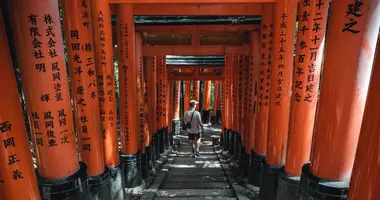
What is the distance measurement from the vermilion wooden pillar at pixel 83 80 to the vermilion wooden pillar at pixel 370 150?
2866 mm

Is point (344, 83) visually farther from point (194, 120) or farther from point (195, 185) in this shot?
point (194, 120)

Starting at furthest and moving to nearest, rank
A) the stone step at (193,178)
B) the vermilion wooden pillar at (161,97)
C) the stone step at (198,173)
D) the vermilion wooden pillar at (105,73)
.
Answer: the vermilion wooden pillar at (161,97) < the stone step at (198,173) < the stone step at (193,178) < the vermilion wooden pillar at (105,73)

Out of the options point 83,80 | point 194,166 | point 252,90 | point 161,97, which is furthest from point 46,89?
point 161,97

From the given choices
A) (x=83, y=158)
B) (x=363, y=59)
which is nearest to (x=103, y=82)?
(x=83, y=158)

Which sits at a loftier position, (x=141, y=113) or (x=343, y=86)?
(x=343, y=86)

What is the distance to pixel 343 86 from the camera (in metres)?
2.06

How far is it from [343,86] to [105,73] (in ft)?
10.2

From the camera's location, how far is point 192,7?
4.84 metres

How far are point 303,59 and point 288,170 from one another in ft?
4.65

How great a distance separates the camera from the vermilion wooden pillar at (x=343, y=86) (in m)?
1.97

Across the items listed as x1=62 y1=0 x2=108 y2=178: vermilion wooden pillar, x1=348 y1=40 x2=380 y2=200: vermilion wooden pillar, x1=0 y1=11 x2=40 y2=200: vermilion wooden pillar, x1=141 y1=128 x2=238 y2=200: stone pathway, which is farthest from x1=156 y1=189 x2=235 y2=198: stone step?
x1=348 y1=40 x2=380 y2=200: vermilion wooden pillar

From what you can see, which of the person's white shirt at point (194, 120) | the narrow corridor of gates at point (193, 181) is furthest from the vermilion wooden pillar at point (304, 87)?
the person's white shirt at point (194, 120)

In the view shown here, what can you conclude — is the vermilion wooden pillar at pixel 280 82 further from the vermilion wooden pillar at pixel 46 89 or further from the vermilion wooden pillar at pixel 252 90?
the vermilion wooden pillar at pixel 46 89

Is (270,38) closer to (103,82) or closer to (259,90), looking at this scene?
(259,90)
